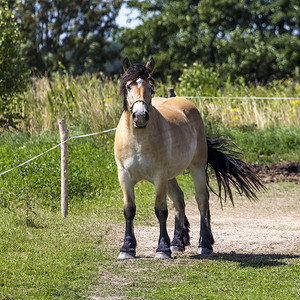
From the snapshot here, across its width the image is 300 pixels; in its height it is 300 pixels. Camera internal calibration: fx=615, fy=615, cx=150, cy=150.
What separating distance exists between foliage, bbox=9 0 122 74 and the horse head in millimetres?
23662

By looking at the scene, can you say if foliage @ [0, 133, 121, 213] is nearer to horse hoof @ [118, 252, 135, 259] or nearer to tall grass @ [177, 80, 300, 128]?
horse hoof @ [118, 252, 135, 259]

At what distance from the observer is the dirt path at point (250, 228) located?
7312 millimetres

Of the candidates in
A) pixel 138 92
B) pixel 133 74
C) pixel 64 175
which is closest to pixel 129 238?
pixel 138 92

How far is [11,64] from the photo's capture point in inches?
545

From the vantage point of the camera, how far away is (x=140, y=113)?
5859mm

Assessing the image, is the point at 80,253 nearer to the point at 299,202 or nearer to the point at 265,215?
the point at 265,215

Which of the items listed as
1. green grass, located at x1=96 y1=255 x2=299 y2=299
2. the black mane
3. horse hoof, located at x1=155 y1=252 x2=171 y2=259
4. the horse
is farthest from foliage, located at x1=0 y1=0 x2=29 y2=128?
green grass, located at x1=96 y1=255 x2=299 y2=299

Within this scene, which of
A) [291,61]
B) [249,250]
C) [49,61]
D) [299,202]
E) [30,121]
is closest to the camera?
[249,250]

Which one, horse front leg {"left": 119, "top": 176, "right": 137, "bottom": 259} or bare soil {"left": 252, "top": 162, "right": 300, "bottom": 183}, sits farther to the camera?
bare soil {"left": 252, "top": 162, "right": 300, "bottom": 183}

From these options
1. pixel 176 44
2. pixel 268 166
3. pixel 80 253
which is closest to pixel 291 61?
pixel 176 44

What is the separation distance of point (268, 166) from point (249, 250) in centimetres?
636

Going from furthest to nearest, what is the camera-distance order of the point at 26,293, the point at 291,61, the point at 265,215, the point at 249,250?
the point at 291,61
the point at 265,215
the point at 249,250
the point at 26,293

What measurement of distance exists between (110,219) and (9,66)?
20.1 ft

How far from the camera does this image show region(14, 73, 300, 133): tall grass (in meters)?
14.2
